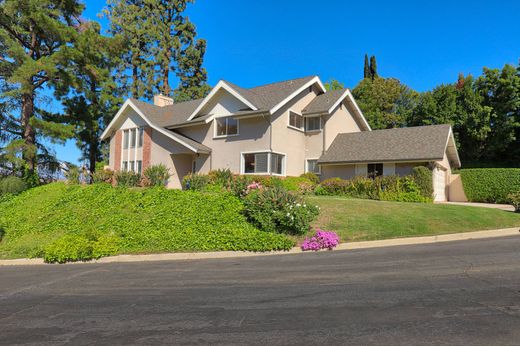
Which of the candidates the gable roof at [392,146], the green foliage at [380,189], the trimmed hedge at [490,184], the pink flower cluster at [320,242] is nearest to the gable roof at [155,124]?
the gable roof at [392,146]

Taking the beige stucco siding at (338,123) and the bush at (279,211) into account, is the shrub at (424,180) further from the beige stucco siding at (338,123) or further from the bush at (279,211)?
the bush at (279,211)

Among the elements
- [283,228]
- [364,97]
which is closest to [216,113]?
[283,228]

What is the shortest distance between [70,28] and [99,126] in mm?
10070

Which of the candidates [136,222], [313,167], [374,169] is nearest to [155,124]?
[313,167]

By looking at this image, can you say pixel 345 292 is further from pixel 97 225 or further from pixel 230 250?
pixel 97 225

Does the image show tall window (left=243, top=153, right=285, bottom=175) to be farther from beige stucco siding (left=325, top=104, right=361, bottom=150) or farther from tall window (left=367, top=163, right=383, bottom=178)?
tall window (left=367, top=163, right=383, bottom=178)

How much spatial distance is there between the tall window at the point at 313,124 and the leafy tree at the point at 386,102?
62.4 feet

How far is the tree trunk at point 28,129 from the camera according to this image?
997 inches

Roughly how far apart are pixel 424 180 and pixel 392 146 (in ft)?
14.2

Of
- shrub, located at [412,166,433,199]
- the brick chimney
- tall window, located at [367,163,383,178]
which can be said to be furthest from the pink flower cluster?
the brick chimney

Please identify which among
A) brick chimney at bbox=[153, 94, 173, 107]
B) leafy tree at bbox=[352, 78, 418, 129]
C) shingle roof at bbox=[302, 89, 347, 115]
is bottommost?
shingle roof at bbox=[302, 89, 347, 115]

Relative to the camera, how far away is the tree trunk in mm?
25312

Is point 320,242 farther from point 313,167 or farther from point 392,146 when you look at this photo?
point 392,146

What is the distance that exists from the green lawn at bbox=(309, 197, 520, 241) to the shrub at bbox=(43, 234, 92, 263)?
23.4 feet
